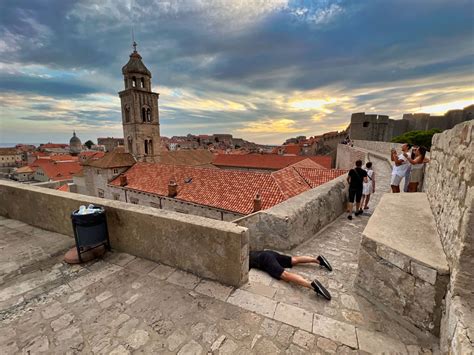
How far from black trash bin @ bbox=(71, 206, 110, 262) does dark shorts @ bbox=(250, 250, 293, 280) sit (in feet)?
8.14

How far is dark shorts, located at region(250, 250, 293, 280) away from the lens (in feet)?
10.1

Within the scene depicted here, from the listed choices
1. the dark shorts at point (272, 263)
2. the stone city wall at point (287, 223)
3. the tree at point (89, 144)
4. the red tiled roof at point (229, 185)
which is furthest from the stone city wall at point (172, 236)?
the tree at point (89, 144)

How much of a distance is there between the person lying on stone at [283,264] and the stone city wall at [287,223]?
1.81 ft

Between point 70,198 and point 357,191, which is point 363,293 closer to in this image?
point 357,191

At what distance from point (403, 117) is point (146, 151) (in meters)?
43.8

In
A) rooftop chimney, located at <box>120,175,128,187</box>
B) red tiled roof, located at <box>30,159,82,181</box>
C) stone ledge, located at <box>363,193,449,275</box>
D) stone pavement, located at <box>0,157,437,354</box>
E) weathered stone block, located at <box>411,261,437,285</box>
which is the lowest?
red tiled roof, located at <box>30,159,82,181</box>

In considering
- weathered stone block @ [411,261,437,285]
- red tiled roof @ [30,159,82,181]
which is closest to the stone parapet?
weathered stone block @ [411,261,437,285]

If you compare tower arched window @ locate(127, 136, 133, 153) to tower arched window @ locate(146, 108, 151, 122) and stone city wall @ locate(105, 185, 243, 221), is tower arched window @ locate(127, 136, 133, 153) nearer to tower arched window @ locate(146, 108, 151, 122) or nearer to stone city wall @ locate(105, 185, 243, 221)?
tower arched window @ locate(146, 108, 151, 122)

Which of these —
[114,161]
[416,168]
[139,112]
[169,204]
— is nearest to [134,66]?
[139,112]

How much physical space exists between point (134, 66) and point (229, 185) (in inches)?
818

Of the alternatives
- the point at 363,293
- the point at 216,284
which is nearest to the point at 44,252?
the point at 216,284

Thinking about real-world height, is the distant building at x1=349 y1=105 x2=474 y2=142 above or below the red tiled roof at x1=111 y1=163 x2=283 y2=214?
above

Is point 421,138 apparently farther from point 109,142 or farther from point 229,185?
point 109,142

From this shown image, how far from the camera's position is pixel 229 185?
1495cm
